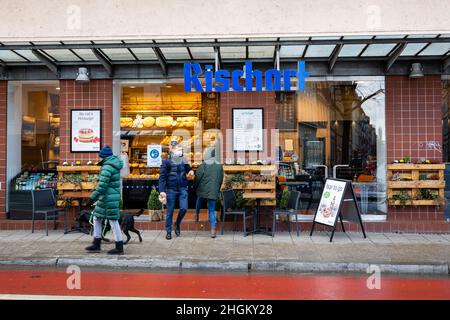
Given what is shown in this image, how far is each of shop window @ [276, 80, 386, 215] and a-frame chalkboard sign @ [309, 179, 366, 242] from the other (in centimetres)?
118

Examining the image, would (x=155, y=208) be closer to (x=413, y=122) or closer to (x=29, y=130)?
(x=29, y=130)

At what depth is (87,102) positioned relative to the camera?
12102mm

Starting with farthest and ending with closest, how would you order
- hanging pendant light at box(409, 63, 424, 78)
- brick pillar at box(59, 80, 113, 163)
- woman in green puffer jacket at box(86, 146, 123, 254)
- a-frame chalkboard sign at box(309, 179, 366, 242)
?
brick pillar at box(59, 80, 113, 163) → hanging pendant light at box(409, 63, 424, 78) → a-frame chalkboard sign at box(309, 179, 366, 242) → woman in green puffer jacket at box(86, 146, 123, 254)

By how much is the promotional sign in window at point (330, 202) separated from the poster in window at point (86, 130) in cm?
556

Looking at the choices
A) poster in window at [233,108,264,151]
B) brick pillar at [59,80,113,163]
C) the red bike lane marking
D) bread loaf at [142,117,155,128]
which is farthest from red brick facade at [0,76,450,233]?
the red bike lane marking

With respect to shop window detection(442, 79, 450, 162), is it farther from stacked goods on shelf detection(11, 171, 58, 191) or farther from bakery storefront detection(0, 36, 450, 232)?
stacked goods on shelf detection(11, 171, 58, 191)

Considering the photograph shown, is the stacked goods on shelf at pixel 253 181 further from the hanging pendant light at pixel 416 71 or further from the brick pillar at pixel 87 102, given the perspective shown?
the hanging pendant light at pixel 416 71

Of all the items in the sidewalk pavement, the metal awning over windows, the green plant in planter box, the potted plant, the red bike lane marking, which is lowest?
the red bike lane marking

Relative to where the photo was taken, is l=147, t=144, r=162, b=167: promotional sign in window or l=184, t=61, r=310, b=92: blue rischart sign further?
l=147, t=144, r=162, b=167: promotional sign in window

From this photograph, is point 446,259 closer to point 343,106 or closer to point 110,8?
point 343,106

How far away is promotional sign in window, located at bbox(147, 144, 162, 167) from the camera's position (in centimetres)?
1331

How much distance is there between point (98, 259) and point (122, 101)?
504cm

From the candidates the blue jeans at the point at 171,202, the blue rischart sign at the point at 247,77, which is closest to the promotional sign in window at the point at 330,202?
the blue rischart sign at the point at 247,77
